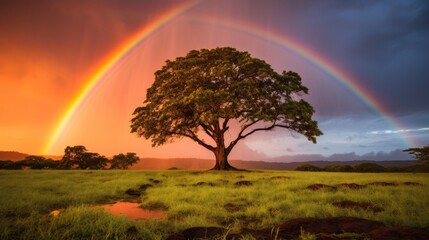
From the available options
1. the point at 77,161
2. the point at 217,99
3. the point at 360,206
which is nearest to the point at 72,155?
the point at 77,161

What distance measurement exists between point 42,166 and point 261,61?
29418 mm

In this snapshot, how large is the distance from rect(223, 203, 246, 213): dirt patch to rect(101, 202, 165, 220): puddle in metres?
2.02

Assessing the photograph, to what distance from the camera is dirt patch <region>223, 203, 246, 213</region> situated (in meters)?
8.74

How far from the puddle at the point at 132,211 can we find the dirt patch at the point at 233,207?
6.63 ft

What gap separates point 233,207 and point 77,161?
3865 cm

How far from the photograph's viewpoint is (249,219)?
753 cm

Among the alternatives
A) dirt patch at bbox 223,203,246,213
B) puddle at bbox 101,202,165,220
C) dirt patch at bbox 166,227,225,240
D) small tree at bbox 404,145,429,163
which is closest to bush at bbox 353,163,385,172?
small tree at bbox 404,145,429,163

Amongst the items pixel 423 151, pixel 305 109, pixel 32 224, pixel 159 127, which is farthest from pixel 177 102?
pixel 423 151

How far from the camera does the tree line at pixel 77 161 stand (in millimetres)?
33116

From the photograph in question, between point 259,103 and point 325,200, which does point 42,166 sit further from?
point 325,200

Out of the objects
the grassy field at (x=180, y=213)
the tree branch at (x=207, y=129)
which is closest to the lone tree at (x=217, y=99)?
the tree branch at (x=207, y=129)

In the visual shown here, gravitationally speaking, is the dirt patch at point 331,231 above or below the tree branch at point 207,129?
below

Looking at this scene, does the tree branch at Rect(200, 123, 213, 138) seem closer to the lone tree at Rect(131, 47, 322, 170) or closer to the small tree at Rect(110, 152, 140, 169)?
the lone tree at Rect(131, 47, 322, 170)

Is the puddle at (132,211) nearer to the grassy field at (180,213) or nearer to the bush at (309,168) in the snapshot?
the grassy field at (180,213)
